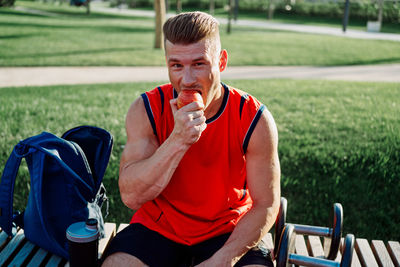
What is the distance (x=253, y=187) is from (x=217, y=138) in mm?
303

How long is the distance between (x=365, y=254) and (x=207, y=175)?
3.95ft

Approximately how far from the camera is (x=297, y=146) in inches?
197

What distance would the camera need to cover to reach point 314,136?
5352 mm

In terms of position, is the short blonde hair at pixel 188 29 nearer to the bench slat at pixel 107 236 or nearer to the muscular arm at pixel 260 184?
the muscular arm at pixel 260 184

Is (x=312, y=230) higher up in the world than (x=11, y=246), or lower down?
higher up

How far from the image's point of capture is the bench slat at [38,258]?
2.59m

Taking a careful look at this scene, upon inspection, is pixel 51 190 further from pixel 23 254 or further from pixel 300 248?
pixel 300 248

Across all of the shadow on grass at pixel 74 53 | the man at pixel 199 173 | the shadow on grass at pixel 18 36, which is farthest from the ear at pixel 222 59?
the shadow on grass at pixel 18 36

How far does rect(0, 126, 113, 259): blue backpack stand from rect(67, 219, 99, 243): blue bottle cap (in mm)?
374

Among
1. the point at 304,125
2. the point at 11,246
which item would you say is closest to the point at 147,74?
the point at 304,125

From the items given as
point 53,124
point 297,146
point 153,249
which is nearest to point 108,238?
point 153,249

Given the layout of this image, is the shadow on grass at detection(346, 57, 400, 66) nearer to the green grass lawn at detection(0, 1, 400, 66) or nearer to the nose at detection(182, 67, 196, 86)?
the green grass lawn at detection(0, 1, 400, 66)

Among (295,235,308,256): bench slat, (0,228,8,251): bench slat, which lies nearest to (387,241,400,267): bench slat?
(295,235,308,256): bench slat

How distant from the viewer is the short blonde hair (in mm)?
2166
